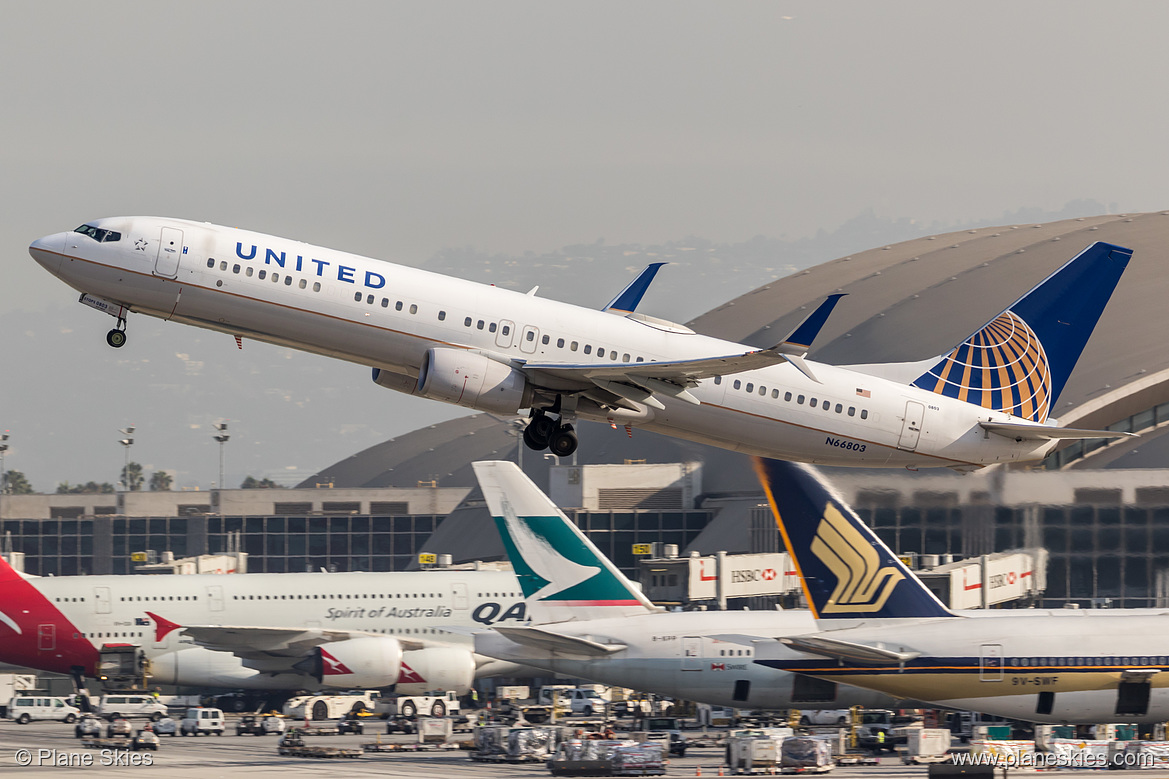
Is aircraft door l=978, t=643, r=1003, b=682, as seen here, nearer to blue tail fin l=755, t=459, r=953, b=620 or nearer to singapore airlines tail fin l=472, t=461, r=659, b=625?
blue tail fin l=755, t=459, r=953, b=620

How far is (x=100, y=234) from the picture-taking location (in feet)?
122

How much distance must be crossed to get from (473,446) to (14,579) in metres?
114

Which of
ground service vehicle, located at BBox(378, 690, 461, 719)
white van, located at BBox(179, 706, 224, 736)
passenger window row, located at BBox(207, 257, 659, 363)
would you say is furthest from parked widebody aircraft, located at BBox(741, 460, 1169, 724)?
white van, located at BBox(179, 706, 224, 736)

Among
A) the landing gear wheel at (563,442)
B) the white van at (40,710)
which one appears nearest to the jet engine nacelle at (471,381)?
the landing gear wheel at (563,442)

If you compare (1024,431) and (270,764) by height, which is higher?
(1024,431)

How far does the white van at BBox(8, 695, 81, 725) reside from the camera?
66.3 metres

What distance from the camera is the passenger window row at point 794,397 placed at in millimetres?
39969

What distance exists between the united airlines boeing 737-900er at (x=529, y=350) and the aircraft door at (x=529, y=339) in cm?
4

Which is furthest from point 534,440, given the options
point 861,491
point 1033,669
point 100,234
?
point 861,491

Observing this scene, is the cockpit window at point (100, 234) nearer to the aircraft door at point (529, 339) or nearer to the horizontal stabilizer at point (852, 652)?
the aircraft door at point (529, 339)

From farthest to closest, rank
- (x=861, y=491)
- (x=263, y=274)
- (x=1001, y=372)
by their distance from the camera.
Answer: (x=861, y=491), (x=1001, y=372), (x=263, y=274)

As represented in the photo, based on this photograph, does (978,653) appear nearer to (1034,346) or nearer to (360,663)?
(1034,346)

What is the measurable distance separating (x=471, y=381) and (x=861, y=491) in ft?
98.8

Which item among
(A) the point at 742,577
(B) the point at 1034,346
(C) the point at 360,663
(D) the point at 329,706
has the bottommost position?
(D) the point at 329,706
